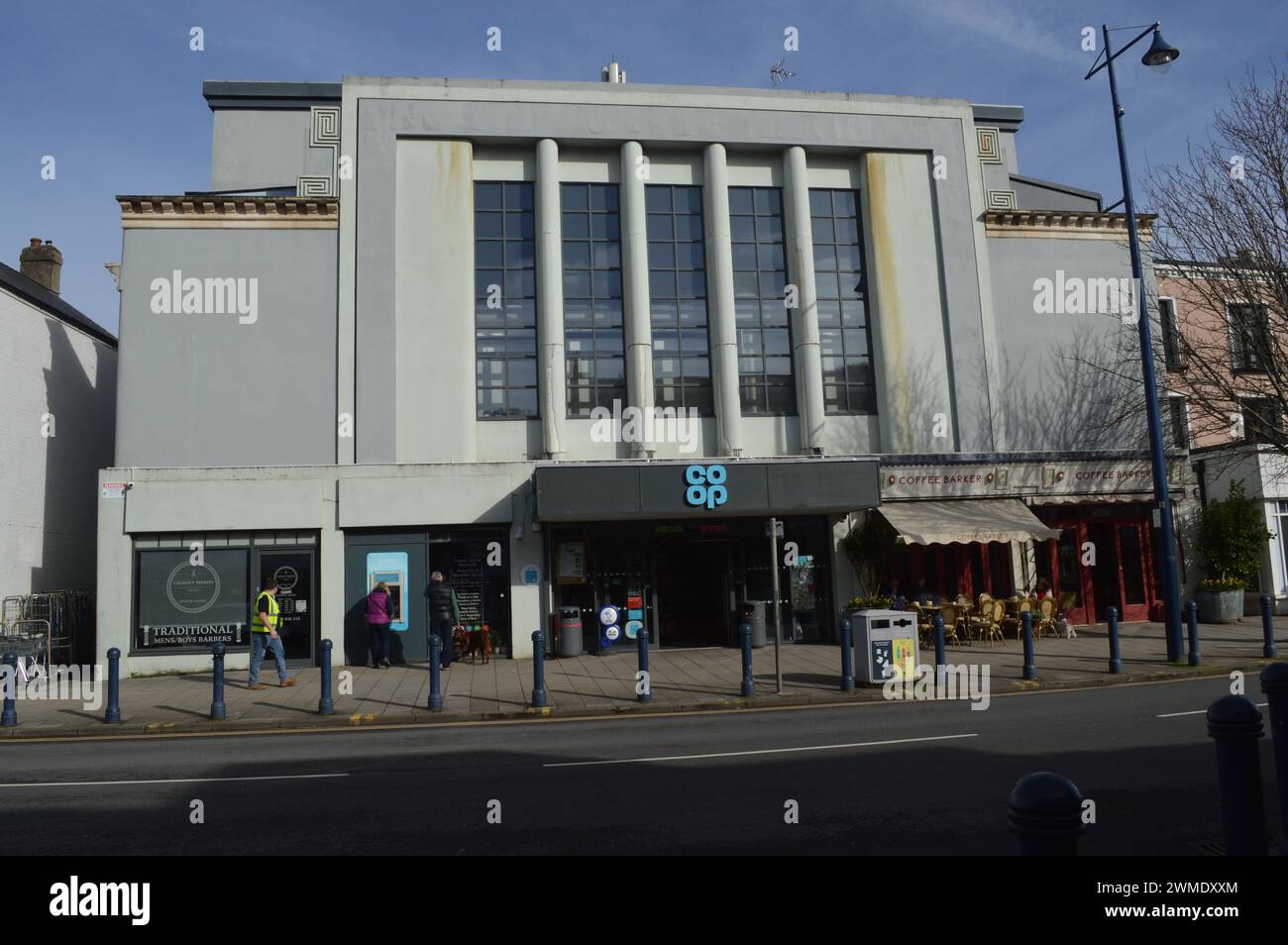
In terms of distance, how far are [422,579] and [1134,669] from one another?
1374cm

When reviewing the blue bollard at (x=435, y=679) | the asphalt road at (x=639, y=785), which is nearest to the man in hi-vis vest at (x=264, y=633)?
the asphalt road at (x=639, y=785)

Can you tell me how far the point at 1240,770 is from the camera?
491 cm

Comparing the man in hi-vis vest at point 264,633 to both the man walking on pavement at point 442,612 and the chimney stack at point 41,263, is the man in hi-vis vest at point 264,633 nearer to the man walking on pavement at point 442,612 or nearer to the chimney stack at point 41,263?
the man walking on pavement at point 442,612

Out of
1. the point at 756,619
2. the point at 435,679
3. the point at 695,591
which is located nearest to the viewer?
the point at 435,679

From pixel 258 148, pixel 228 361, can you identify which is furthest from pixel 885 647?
pixel 258 148

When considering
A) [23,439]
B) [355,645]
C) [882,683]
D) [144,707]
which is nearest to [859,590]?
[882,683]

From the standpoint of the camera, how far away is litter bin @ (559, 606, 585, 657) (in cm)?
1919

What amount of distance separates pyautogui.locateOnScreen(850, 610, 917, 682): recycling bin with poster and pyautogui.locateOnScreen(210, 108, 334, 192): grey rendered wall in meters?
16.8

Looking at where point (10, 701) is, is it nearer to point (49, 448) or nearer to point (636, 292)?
point (49, 448)

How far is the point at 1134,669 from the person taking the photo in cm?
1510

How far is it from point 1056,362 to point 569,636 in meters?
14.0

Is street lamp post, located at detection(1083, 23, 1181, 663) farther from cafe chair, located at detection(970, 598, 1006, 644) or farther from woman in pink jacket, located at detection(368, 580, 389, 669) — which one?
woman in pink jacket, located at detection(368, 580, 389, 669)

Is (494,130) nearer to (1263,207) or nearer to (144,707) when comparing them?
(144,707)

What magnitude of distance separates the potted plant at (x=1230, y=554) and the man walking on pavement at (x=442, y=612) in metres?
17.8
